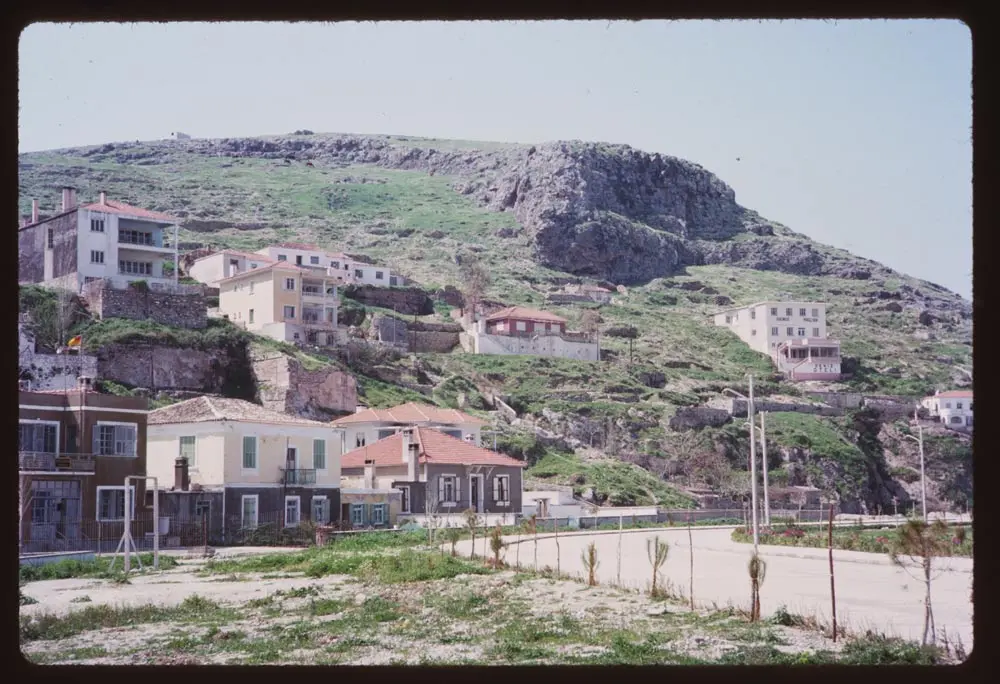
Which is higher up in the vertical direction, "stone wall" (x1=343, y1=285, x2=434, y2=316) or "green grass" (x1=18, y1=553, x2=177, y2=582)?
"stone wall" (x1=343, y1=285, x2=434, y2=316)

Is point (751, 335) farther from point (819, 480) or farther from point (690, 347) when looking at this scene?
point (819, 480)

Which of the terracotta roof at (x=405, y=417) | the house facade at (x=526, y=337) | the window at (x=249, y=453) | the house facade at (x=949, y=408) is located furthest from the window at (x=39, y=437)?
the house facade at (x=949, y=408)

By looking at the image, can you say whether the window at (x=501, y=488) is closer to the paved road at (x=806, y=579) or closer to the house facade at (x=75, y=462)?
the paved road at (x=806, y=579)

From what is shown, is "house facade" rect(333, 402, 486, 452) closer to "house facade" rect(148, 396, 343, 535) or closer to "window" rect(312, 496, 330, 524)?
"window" rect(312, 496, 330, 524)

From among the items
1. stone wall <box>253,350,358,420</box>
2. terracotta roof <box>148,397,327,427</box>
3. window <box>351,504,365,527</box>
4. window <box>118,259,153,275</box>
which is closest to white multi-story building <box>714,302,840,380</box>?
stone wall <box>253,350,358,420</box>

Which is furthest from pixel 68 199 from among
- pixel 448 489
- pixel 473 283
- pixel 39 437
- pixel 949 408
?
pixel 949 408
